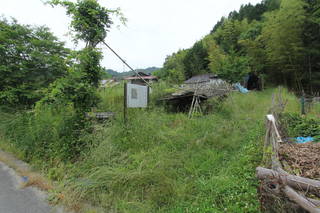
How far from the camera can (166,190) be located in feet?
5.89

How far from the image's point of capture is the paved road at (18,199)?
1.71 meters

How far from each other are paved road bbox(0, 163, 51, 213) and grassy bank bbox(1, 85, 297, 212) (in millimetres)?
186

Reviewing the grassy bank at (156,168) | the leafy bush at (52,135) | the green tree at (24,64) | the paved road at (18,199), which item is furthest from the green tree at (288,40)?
the paved road at (18,199)

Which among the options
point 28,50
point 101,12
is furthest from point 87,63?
point 28,50

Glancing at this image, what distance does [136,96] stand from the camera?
322 cm

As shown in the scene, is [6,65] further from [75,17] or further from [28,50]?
[75,17]

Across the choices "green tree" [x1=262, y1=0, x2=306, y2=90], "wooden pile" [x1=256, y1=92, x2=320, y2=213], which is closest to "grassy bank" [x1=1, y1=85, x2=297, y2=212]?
"wooden pile" [x1=256, y1=92, x2=320, y2=213]

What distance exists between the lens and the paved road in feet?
5.59

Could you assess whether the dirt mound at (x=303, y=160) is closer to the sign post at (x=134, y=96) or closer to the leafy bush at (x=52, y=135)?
the sign post at (x=134, y=96)

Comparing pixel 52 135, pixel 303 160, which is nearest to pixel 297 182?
pixel 303 160

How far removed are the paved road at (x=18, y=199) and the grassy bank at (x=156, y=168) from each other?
0.61 ft

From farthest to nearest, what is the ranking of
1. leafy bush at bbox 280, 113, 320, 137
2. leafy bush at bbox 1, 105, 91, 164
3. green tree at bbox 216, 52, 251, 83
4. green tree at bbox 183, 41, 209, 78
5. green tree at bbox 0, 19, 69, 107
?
green tree at bbox 183, 41, 209, 78 → green tree at bbox 216, 52, 251, 83 → green tree at bbox 0, 19, 69, 107 → leafy bush at bbox 280, 113, 320, 137 → leafy bush at bbox 1, 105, 91, 164

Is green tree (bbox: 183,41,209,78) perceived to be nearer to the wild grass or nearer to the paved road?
the wild grass

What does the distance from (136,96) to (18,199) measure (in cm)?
243
